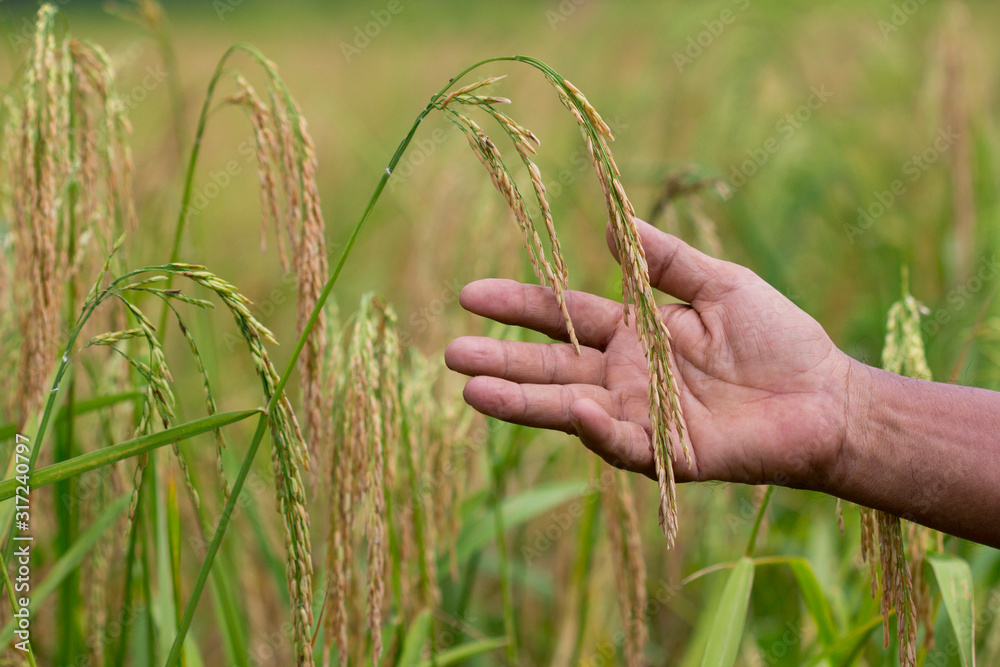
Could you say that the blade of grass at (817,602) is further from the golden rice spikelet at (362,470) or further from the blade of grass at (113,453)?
the blade of grass at (113,453)

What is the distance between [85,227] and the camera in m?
1.33

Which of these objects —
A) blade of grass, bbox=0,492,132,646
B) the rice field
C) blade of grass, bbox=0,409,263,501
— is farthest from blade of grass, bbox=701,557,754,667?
blade of grass, bbox=0,492,132,646

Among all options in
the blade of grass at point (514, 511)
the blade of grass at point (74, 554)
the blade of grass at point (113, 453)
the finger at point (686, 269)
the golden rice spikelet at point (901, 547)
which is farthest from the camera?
the blade of grass at point (514, 511)

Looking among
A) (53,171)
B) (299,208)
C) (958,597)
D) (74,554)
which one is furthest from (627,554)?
(53,171)

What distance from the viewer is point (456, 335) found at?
7.28ft

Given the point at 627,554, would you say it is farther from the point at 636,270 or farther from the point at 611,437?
the point at 636,270

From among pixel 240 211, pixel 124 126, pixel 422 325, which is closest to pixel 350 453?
pixel 124 126

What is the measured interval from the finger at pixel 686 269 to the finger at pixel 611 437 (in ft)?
1.27

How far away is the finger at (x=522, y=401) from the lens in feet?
4.19

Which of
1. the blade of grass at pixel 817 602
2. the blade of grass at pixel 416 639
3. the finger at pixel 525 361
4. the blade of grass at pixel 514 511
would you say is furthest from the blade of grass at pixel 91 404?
the blade of grass at pixel 817 602

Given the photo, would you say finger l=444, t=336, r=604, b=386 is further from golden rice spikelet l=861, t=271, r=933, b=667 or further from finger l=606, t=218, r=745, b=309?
golden rice spikelet l=861, t=271, r=933, b=667

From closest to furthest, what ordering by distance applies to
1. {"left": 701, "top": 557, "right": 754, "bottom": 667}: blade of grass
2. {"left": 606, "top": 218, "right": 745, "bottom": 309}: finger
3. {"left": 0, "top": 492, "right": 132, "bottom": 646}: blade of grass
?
1. {"left": 701, "top": 557, "right": 754, "bottom": 667}: blade of grass
2. {"left": 0, "top": 492, "right": 132, "bottom": 646}: blade of grass
3. {"left": 606, "top": 218, "right": 745, "bottom": 309}: finger

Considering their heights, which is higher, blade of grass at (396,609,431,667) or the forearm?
the forearm

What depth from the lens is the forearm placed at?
1.33 meters
